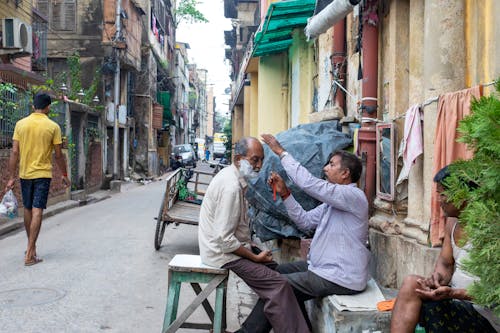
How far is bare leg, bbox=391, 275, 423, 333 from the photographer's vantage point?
121 inches

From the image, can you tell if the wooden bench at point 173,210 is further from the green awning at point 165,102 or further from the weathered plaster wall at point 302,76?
the green awning at point 165,102

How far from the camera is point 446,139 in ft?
13.4

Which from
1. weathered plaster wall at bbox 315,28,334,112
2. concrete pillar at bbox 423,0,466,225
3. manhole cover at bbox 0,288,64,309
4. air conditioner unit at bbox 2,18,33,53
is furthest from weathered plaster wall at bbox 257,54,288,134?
concrete pillar at bbox 423,0,466,225

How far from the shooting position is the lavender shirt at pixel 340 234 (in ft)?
12.4

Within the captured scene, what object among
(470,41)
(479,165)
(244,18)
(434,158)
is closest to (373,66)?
(470,41)

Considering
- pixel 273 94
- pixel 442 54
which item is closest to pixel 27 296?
pixel 442 54

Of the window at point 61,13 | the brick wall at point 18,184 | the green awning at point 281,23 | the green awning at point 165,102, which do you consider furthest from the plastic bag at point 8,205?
the green awning at point 165,102

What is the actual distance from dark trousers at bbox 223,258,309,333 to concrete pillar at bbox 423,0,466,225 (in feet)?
4.94

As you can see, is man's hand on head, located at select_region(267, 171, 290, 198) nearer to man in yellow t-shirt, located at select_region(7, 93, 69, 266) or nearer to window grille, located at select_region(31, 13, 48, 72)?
man in yellow t-shirt, located at select_region(7, 93, 69, 266)

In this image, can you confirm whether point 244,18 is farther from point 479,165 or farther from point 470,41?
point 479,165

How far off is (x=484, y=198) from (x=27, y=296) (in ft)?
15.2

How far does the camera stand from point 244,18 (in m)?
33.5

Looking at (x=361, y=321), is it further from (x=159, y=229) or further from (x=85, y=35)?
(x=85, y=35)

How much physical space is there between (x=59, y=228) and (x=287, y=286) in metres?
7.22
